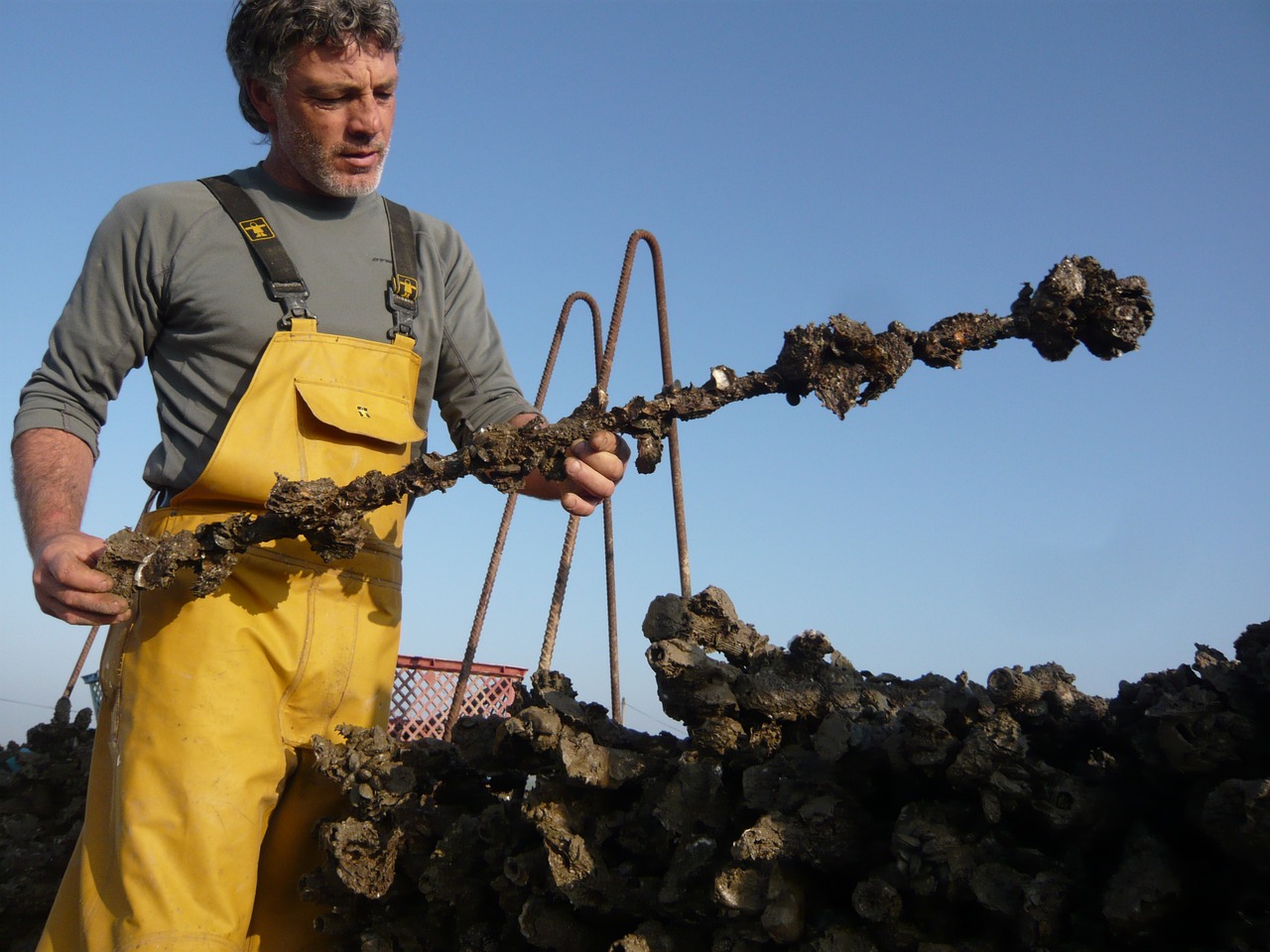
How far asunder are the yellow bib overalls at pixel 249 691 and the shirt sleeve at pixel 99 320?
13.2 inches

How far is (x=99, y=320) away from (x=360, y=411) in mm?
649

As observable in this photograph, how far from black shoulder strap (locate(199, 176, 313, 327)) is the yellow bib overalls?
0.21 feet

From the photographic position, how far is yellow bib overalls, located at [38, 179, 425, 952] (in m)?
2.23

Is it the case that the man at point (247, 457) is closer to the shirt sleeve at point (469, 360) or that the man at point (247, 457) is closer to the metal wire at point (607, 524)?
the shirt sleeve at point (469, 360)

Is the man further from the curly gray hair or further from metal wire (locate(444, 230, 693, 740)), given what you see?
metal wire (locate(444, 230, 693, 740))

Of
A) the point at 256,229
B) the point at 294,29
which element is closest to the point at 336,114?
the point at 294,29

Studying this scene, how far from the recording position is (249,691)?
2352 millimetres

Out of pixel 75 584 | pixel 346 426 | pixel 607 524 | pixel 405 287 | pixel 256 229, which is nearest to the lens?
pixel 75 584

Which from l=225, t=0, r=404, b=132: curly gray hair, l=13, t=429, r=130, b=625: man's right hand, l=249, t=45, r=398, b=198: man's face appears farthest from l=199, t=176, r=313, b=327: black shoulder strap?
l=13, t=429, r=130, b=625: man's right hand

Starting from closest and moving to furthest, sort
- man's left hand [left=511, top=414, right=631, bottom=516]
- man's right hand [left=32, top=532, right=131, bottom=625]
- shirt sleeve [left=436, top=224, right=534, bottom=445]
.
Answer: man's right hand [left=32, top=532, right=131, bottom=625], man's left hand [left=511, top=414, right=631, bottom=516], shirt sleeve [left=436, top=224, right=534, bottom=445]

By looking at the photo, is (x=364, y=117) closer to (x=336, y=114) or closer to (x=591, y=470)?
(x=336, y=114)

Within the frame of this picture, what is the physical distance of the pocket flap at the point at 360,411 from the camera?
249 centimetres

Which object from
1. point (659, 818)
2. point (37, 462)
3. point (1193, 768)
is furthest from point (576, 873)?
point (37, 462)

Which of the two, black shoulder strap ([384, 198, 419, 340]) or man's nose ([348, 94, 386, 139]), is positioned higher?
man's nose ([348, 94, 386, 139])
